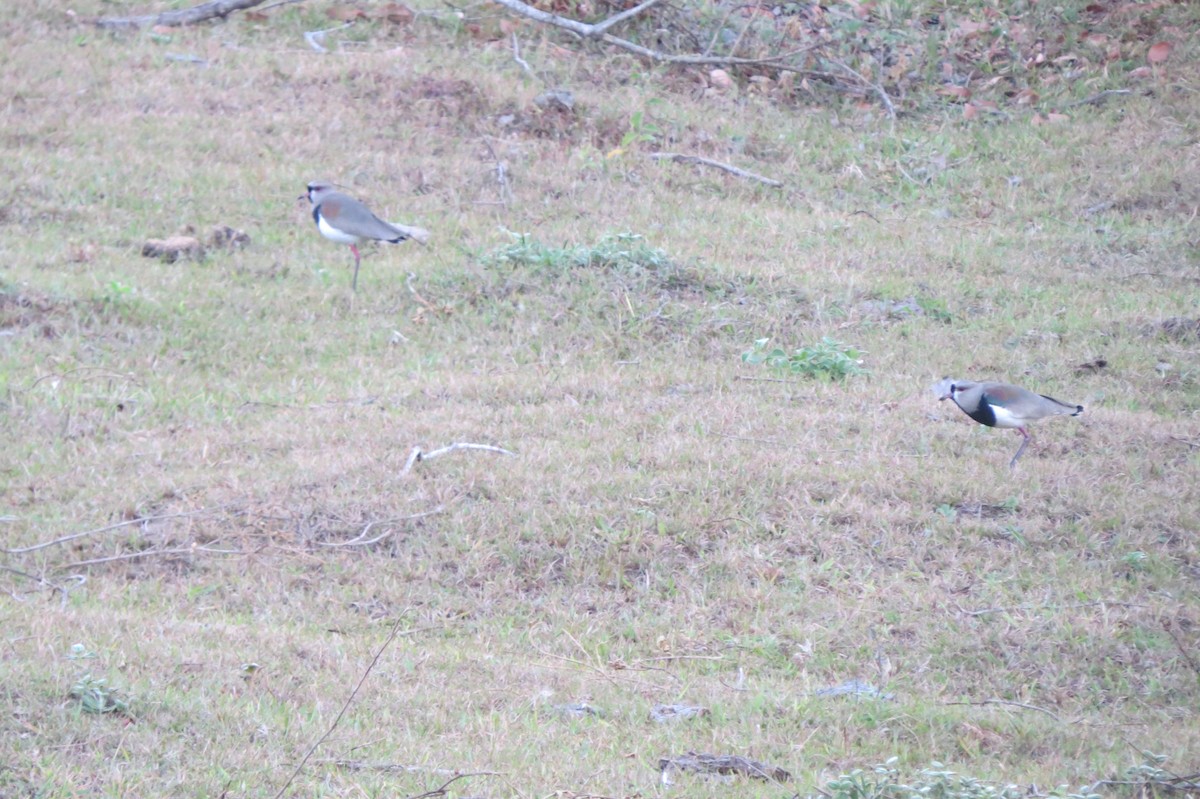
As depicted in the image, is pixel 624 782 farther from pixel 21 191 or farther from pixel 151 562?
pixel 21 191

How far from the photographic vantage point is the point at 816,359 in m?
8.30

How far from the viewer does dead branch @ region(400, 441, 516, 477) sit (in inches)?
266

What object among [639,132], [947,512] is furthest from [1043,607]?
[639,132]

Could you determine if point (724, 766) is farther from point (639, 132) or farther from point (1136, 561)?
point (639, 132)

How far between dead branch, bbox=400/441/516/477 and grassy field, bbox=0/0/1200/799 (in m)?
0.07

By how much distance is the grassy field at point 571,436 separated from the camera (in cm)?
457

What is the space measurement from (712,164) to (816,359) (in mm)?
3963

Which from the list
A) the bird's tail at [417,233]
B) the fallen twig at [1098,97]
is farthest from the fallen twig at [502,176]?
the fallen twig at [1098,97]

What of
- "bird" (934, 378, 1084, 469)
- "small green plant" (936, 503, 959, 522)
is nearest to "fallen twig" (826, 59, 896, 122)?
"bird" (934, 378, 1084, 469)

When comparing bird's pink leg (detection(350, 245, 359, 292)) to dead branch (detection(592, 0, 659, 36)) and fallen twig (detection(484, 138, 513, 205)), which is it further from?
dead branch (detection(592, 0, 659, 36))

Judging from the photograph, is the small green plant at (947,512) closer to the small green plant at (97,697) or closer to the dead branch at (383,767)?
the dead branch at (383,767)

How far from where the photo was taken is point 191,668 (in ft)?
15.5

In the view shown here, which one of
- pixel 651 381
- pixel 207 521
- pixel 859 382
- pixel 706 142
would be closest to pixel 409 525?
pixel 207 521

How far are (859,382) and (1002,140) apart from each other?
221 inches
